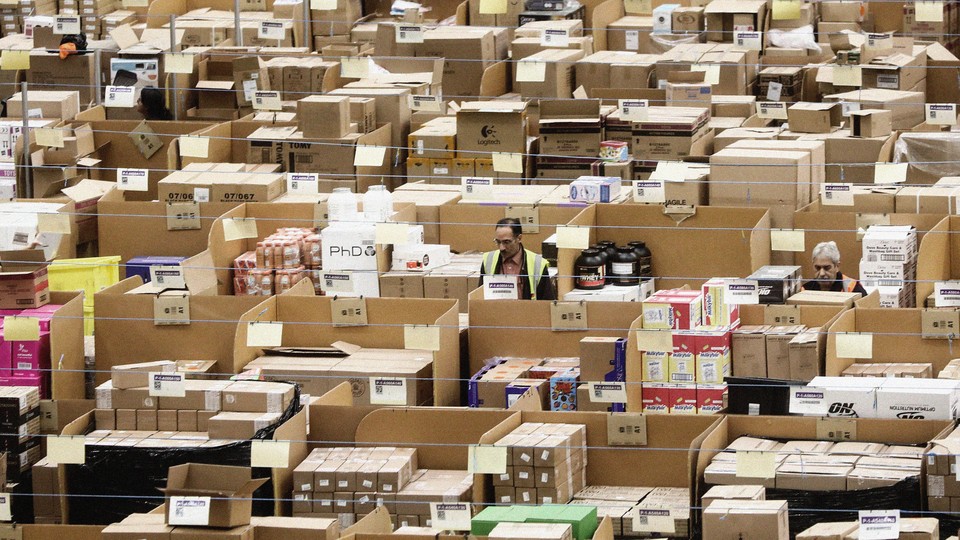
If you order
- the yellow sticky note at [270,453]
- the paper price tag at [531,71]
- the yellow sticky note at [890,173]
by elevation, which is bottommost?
the yellow sticky note at [270,453]

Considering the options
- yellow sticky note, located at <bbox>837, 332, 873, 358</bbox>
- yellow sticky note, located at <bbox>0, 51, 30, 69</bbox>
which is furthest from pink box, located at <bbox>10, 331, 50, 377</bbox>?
yellow sticky note, located at <bbox>0, 51, 30, 69</bbox>

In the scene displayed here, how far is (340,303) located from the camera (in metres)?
11.1

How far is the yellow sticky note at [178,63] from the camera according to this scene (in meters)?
14.2

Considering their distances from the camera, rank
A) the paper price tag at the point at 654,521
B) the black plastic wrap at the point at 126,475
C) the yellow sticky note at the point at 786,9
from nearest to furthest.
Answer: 1. the paper price tag at the point at 654,521
2. the black plastic wrap at the point at 126,475
3. the yellow sticky note at the point at 786,9

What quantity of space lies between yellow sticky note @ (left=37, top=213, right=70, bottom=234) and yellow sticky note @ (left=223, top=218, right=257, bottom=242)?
108 cm

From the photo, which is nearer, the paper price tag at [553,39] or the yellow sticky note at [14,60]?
the yellow sticky note at [14,60]

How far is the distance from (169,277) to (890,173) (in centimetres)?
482

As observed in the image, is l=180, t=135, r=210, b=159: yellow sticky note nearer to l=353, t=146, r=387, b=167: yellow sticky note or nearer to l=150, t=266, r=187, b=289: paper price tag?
l=353, t=146, r=387, b=167: yellow sticky note

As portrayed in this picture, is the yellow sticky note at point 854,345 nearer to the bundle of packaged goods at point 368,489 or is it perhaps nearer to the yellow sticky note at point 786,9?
the bundle of packaged goods at point 368,489

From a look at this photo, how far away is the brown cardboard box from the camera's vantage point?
8398mm

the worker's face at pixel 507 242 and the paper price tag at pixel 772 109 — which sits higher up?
the paper price tag at pixel 772 109

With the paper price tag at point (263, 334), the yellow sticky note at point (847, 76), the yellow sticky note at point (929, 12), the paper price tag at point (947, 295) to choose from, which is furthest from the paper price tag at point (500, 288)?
the yellow sticky note at point (929, 12)

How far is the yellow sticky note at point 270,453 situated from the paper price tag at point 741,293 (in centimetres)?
271

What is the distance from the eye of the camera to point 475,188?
12.7 m
